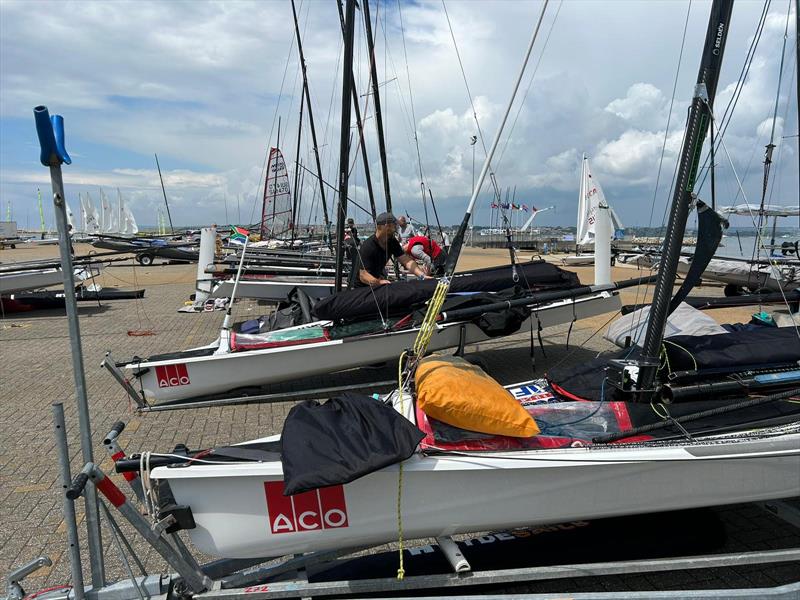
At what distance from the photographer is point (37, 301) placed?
12.7 meters

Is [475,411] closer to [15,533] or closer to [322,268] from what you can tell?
[15,533]

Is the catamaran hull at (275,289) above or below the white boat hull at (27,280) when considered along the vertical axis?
below

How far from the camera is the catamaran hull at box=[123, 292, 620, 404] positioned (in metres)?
5.62

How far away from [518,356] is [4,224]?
60575mm

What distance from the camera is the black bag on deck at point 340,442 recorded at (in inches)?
93.6

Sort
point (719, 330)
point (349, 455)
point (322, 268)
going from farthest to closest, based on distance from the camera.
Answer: point (322, 268), point (719, 330), point (349, 455)

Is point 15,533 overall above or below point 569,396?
below

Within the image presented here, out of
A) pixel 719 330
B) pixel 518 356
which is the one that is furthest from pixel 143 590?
pixel 518 356

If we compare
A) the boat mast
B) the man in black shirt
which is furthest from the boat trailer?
the man in black shirt

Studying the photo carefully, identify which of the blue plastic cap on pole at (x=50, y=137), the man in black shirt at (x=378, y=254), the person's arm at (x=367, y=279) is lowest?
the person's arm at (x=367, y=279)

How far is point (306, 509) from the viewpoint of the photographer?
2.58 meters

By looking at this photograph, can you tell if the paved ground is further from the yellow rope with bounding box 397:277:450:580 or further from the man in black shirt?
the man in black shirt

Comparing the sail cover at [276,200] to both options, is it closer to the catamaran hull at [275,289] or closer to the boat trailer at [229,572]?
the catamaran hull at [275,289]

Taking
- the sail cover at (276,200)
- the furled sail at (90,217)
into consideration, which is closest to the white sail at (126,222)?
the furled sail at (90,217)
